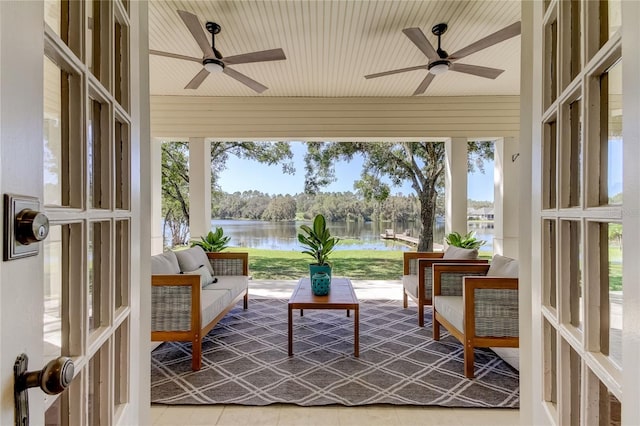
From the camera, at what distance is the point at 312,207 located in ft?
26.8

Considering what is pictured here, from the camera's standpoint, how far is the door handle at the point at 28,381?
510 millimetres

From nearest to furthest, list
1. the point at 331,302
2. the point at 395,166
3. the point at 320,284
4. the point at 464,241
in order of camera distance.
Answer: the point at 331,302, the point at 320,284, the point at 464,241, the point at 395,166

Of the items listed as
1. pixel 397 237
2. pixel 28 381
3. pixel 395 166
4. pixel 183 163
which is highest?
pixel 183 163

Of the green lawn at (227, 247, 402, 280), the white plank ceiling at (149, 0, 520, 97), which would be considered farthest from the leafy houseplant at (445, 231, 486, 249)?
the white plank ceiling at (149, 0, 520, 97)

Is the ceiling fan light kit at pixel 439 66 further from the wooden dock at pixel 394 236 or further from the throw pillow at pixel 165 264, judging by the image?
the wooden dock at pixel 394 236

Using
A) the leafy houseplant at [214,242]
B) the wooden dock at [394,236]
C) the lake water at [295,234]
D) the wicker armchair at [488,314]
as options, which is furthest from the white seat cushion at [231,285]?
the wooden dock at [394,236]

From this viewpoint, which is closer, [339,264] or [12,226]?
[12,226]

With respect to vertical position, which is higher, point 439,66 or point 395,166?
point 439,66

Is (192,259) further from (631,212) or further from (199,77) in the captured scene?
(631,212)

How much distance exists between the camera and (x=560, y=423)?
972mm

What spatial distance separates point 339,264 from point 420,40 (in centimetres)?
604

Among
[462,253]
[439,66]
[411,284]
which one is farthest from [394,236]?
[439,66]

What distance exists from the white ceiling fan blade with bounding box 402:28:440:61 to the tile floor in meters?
3.20

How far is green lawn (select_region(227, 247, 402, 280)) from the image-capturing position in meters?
7.59
